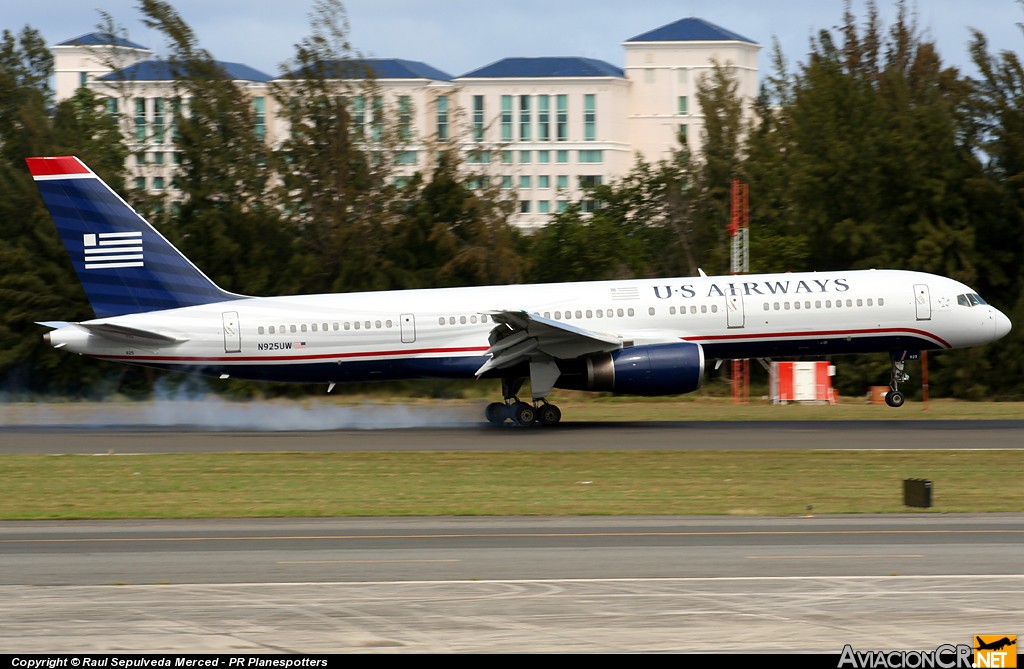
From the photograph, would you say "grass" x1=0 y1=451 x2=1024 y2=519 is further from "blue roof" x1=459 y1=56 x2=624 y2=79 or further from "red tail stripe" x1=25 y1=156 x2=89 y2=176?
"blue roof" x1=459 y1=56 x2=624 y2=79

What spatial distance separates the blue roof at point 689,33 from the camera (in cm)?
13425

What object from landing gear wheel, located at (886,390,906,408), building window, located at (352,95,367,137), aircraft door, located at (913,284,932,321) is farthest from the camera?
building window, located at (352,95,367,137)

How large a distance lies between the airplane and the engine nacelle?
31 cm

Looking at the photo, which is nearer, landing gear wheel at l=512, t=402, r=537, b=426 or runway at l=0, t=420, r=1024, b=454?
runway at l=0, t=420, r=1024, b=454

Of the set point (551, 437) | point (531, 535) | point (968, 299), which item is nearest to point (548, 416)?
point (551, 437)

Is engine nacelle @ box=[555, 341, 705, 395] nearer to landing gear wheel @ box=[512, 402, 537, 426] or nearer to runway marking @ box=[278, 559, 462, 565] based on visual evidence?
landing gear wheel @ box=[512, 402, 537, 426]

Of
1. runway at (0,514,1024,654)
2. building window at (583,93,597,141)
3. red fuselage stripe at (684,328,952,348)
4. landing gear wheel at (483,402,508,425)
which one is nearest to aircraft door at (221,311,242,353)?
landing gear wheel at (483,402,508,425)

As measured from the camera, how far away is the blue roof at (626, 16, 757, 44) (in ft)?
440

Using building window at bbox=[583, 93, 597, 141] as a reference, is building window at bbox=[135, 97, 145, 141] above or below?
below

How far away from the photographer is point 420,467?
2483 centimetres

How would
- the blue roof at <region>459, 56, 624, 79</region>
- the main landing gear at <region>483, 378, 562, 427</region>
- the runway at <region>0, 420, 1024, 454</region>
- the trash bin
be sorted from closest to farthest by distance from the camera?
the trash bin → the runway at <region>0, 420, 1024, 454</region> → the main landing gear at <region>483, 378, 562, 427</region> → the blue roof at <region>459, 56, 624, 79</region>

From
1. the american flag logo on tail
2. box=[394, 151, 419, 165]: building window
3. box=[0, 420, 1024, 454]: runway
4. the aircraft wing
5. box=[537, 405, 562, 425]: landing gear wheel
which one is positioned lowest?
box=[0, 420, 1024, 454]: runway

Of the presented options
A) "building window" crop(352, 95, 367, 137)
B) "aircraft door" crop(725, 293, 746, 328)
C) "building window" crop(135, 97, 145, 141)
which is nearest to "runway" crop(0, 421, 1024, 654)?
"aircraft door" crop(725, 293, 746, 328)

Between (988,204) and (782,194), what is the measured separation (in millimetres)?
10960
